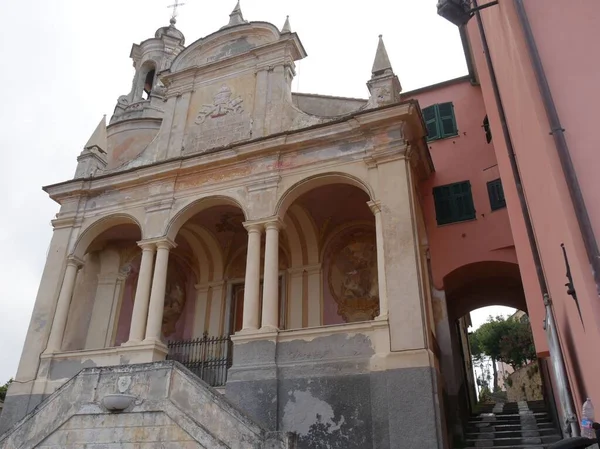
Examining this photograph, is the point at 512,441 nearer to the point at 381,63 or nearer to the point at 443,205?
the point at 443,205

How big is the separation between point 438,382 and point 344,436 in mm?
1949

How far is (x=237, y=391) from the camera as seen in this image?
31.7ft

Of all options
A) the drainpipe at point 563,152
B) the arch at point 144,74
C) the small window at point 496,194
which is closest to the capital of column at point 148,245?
the small window at point 496,194

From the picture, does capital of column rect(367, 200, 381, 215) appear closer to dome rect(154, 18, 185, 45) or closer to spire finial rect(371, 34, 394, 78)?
spire finial rect(371, 34, 394, 78)

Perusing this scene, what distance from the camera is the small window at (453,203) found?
40.2 ft

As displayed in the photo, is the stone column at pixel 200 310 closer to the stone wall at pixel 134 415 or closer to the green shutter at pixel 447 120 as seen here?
the stone wall at pixel 134 415

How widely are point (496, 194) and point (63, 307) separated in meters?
11.1

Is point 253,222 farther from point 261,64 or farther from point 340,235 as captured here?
point 261,64

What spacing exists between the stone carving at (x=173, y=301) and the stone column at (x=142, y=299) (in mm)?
2961

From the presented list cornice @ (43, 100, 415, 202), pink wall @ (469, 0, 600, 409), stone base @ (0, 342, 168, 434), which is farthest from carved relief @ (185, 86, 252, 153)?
pink wall @ (469, 0, 600, 409)

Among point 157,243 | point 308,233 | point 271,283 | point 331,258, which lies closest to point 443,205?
point 331,258

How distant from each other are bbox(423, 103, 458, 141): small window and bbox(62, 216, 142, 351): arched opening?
8488mm

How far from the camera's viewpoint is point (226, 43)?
15.2m

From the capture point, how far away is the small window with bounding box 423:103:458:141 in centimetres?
1373
